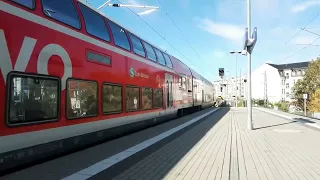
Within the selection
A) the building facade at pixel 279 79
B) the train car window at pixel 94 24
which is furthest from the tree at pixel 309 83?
the train car window at pixel 94 24

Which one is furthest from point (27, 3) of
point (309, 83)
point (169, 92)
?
point (309, 83)

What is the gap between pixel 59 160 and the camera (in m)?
7.22

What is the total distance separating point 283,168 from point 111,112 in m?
5.24

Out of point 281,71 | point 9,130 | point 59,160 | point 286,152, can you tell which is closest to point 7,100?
point 9,130

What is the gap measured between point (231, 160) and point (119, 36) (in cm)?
575

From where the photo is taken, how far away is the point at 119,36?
37.7ft

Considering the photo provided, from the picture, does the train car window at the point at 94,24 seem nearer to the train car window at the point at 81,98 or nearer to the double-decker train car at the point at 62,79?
the double-decker train car at the point at 62,79

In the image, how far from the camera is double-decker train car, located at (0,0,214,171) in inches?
235

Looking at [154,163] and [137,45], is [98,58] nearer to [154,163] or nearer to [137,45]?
[154,163]

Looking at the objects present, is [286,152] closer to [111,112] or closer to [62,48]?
[111,112]

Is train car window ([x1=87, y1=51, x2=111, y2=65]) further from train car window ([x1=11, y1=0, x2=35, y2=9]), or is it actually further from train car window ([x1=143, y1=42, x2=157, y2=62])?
train car window ([x1=143, y1=42, x2=157, y2=62])

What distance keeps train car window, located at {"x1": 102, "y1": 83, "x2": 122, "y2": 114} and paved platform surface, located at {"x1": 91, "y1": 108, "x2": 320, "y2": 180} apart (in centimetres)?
202

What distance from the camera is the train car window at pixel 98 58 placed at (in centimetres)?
905

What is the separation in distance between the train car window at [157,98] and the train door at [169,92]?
54.0 inches
